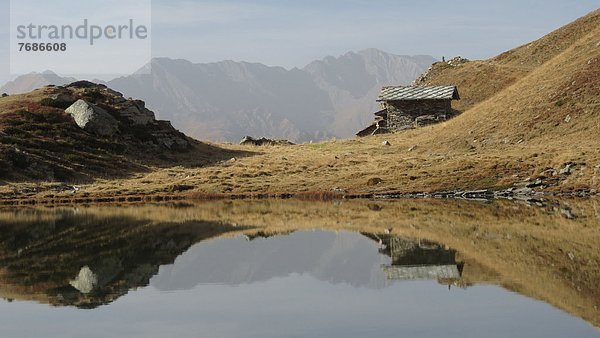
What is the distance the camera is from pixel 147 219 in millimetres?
48719

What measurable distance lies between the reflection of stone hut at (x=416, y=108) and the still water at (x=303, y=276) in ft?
176

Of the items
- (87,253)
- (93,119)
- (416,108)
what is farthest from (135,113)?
(87,253)

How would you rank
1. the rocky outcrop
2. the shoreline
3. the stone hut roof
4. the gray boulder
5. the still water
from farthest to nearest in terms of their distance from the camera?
the stone hut roof → the rocky outcrop → the gray boulder → the shoreline → the still water

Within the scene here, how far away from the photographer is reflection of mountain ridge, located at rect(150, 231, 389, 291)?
28.0 meters

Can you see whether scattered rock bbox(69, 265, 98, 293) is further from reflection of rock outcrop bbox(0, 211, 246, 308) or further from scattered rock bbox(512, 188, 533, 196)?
scattered rock bbox(512, 188, 533, 196)

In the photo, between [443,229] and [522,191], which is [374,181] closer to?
[522,191]

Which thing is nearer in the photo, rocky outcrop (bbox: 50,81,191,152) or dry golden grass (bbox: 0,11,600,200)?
dry golden grass (bbox: 0,11,600,200)

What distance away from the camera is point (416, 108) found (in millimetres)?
101750

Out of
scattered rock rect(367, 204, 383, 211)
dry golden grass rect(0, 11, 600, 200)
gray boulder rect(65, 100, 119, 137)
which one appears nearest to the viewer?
scattered rock rect(367, 204, 383, 211)

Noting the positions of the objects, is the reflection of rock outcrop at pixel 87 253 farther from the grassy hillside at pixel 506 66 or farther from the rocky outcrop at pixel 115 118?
the grassy hillside at pixel 506 66

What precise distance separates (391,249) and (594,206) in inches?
742

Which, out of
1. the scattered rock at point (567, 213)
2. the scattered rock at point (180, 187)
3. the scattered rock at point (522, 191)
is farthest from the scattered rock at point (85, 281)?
the scattered rock at point (180, 187)

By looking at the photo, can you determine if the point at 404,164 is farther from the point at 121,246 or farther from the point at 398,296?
the point at 398,296

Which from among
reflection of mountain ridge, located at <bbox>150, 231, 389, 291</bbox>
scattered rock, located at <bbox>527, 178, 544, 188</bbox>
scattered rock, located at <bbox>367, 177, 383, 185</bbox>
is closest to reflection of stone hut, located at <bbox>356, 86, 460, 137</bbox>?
scattered rock, located at <bbox>367, 177, 383, 185</bbox>
